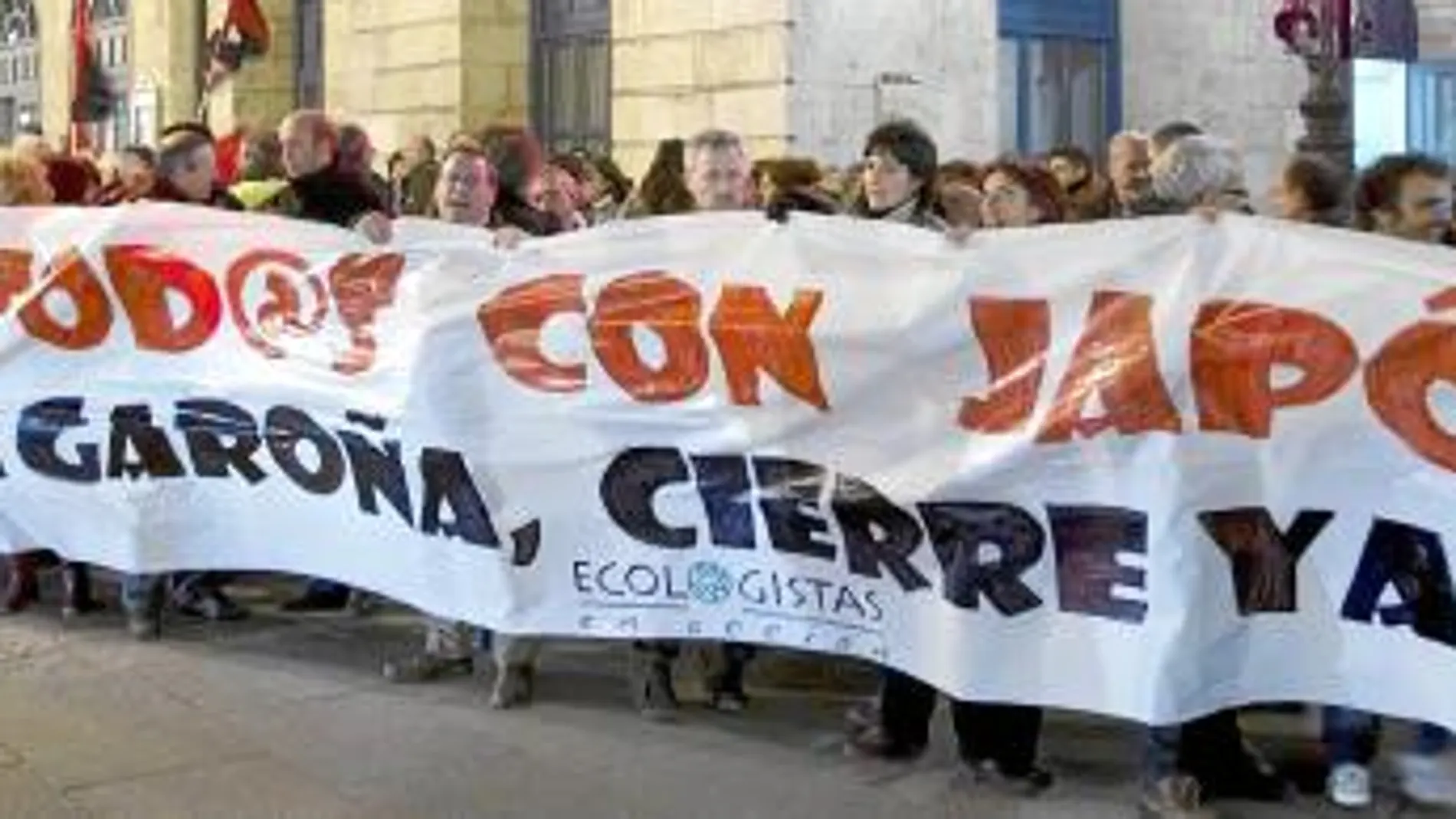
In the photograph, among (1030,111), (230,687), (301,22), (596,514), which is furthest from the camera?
(301,22)

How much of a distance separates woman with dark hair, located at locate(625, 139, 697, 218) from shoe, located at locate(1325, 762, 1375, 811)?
2942 mm

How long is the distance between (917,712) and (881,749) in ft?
0.47

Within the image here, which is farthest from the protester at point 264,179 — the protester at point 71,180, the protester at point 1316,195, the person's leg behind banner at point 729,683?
the protester at point 1316,195

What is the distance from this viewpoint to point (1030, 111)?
16500 mm

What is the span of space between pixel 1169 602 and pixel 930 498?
2.39 feet

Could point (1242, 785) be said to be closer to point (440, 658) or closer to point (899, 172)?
point (899, 172)

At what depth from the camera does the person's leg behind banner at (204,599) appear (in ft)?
29.2

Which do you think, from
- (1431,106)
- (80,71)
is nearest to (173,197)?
(80,71)

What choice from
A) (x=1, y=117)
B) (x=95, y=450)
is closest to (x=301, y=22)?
(x=1, y=117)

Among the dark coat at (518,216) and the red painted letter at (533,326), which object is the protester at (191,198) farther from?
the red painted letter at (533,326)

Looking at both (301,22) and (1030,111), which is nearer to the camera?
(1030,111)

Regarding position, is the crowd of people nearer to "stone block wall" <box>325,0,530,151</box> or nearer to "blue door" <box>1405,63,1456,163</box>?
"stone block wall" <box>325,0,530,151</box>

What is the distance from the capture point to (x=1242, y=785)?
20.9 ft

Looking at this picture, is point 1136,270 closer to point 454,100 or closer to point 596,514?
point 596,514
